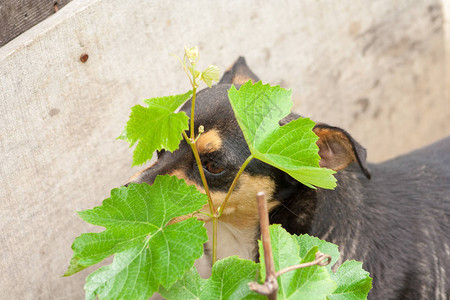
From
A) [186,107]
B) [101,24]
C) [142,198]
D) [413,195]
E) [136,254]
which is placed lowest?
[413,195]

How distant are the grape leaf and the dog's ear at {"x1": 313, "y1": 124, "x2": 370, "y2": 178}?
0.82 meters

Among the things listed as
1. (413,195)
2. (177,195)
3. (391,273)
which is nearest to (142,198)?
(177,195)

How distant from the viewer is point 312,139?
1.61 metres

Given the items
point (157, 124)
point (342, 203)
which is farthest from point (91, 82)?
point (342, 203)

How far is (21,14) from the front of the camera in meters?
2.39

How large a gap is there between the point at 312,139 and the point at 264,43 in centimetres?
177

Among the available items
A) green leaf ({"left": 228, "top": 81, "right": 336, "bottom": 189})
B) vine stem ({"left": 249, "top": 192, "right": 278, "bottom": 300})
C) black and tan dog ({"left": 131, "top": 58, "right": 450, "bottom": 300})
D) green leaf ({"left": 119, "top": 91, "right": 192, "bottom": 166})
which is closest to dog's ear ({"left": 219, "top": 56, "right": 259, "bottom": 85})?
black and tan dog ({"left": 131, "top": 58, "right": 450, "bottom": 300})

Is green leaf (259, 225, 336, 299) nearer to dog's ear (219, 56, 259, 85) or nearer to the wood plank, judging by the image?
dog's ear (219, 56, 259, 85)

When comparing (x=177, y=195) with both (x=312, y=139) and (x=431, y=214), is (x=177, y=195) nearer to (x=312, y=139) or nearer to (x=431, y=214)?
(x=312, y=139)

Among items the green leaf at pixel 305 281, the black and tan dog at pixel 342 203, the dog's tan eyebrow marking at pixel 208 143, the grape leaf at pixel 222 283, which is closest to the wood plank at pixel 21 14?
the black and tan dog at pixel 342 203

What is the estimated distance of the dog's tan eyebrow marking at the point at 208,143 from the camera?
7.16ft

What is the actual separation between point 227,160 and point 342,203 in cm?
59

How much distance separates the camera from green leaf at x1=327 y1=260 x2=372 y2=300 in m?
1.62

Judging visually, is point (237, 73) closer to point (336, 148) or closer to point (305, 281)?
point (336, 148)
